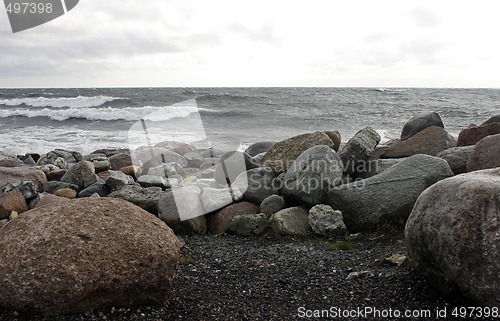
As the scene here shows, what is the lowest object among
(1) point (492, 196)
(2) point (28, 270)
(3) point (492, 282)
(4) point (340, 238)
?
(4) point (340, 238)

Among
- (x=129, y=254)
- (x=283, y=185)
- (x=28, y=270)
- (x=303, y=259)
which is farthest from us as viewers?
(x=283, y=185)

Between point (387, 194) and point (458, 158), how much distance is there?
2361mm

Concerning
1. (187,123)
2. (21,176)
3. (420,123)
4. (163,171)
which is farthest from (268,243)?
(187,123)

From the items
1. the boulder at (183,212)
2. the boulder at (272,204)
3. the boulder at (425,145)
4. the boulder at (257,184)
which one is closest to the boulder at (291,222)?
the boulder at (272,204)

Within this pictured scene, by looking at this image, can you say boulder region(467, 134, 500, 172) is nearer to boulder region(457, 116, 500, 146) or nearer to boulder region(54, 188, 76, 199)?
boulder region(457, 116, 500, 146)

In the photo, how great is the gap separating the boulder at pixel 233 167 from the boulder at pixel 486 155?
173 inches

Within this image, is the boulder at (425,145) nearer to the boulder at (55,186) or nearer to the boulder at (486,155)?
the boulder at (486,155)

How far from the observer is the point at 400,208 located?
7316 mm

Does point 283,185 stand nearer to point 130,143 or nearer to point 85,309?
point 85,309

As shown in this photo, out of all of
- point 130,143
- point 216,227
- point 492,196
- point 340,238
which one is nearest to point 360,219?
point 340,238

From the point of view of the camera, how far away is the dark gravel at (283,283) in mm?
4809

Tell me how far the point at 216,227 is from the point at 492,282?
15.7 feet

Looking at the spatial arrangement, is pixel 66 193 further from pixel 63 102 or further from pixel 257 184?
pixel 63 102

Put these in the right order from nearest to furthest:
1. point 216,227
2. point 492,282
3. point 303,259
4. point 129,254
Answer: point 492,282 < point 129,254 < point 303,259 < point 216,227
